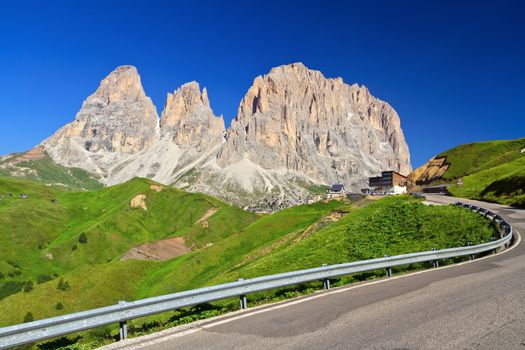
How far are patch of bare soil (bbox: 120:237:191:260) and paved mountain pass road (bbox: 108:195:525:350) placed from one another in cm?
13840

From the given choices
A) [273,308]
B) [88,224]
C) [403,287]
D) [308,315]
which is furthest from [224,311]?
[88,224]

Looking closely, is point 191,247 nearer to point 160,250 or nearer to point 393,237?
point 160,250

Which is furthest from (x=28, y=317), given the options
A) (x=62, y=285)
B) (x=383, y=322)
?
(x=383, y=322)

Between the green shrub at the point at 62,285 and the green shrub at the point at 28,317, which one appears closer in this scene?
the green shrub at the point at 28,317

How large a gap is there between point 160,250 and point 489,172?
113888 mm

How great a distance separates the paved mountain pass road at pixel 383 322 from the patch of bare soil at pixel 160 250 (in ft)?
454

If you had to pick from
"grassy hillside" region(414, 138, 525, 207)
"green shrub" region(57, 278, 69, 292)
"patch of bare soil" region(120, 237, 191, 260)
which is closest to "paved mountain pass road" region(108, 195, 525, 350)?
"grassy hillside" region(414, 138, 525, 207)

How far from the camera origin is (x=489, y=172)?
92250mm

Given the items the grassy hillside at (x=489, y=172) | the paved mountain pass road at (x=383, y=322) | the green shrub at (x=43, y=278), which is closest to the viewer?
the paved mountain pass road at (x=383, y=322)

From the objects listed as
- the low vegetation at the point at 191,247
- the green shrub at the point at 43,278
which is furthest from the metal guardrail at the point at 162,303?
the green shrub at the point at 43,278

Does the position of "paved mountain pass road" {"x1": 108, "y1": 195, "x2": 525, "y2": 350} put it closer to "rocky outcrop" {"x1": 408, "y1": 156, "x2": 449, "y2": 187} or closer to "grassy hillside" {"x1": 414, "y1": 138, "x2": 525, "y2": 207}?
"grassy hillside" {"x1": 414, "y1": 138, "x2": 525, "y2": 207}

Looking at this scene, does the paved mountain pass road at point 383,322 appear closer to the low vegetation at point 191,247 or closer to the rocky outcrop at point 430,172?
the low vegetation at point 191,247

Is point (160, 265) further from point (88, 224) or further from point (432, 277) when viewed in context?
point (432, 277)

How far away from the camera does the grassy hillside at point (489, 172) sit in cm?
6371
